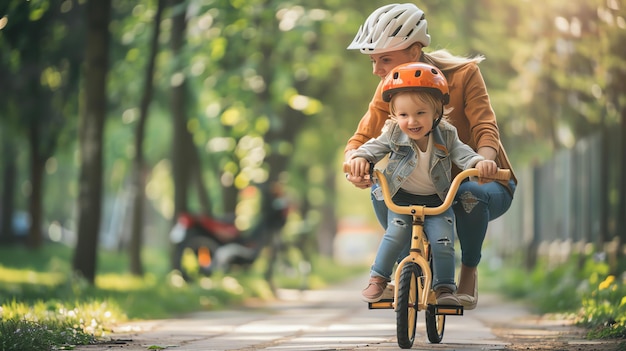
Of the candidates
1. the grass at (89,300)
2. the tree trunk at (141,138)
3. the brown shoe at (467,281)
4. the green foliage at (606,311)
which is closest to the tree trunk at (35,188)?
the grass at (89,300)

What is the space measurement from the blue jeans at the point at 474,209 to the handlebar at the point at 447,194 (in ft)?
0.80

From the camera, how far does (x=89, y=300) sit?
35.9 ft

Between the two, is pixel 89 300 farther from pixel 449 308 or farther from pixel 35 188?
pixel 35 188

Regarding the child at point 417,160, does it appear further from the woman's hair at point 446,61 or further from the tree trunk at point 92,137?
the tree trunk at point 92,137

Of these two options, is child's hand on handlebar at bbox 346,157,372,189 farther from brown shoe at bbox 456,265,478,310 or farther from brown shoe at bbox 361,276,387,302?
brown shoe at bbox 456,265,478,310

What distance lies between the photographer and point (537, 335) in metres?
9.12

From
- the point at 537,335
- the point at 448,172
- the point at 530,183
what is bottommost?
the point at 537,335

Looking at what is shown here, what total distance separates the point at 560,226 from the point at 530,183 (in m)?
Result: 5.23

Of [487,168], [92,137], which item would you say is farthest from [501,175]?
[92,137]

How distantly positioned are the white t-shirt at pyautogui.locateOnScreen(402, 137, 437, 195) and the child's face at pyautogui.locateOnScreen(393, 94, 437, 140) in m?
0.12

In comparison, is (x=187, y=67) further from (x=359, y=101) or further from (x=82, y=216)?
(x=359, y=101)

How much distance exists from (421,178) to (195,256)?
1201cm

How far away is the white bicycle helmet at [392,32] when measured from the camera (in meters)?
7.29

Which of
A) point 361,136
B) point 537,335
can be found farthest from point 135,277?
point 361,136
